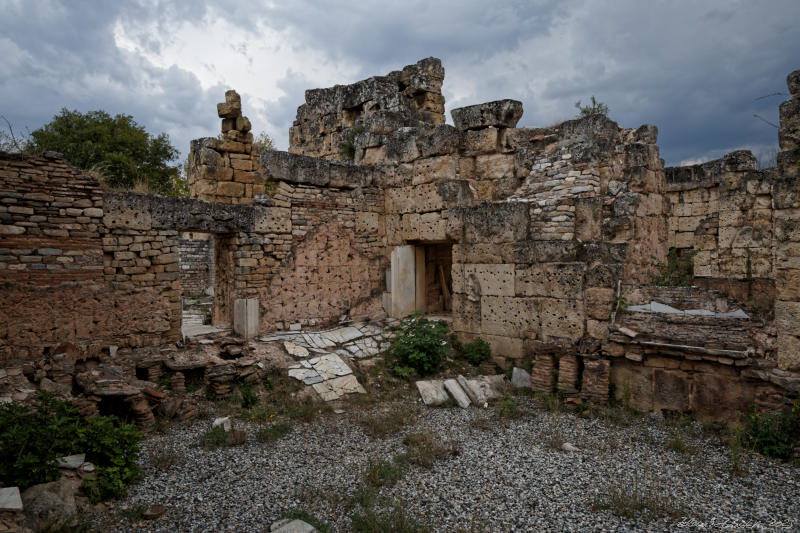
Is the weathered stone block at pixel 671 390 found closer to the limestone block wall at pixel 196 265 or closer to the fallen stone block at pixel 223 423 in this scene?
the fallen stone block at pixel 223 423

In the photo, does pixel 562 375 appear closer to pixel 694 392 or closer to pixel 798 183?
pixel 694 392

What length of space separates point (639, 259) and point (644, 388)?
2.43 m

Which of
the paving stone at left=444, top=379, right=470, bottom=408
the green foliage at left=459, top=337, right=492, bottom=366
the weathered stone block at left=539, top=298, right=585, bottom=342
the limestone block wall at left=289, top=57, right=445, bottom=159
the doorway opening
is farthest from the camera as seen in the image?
the limestone block wall at left=289, top=57, right=445, bottom=159

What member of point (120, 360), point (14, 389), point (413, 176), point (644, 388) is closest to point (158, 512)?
point (14, 389)

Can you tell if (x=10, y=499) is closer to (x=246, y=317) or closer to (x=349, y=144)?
(x=246, y=317)

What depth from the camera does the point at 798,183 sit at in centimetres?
557

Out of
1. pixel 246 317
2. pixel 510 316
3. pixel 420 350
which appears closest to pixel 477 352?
pixel 510 316

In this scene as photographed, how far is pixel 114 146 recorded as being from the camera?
1858cm

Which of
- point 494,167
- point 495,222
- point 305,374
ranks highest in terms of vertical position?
point 494,167

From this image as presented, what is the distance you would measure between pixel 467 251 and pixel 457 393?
2.81m

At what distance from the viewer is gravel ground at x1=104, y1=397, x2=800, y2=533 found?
4.05 meters

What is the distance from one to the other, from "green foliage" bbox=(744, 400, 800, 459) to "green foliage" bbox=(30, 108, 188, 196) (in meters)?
17.6

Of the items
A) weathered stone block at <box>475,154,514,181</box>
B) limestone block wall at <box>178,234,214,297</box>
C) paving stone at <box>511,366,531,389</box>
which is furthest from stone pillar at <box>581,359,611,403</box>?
limestone block wall at <box>178,234,214,297</box>

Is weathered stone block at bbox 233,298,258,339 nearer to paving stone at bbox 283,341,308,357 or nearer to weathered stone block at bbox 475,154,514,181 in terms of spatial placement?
paving stone at bbox 283,341,308,357
